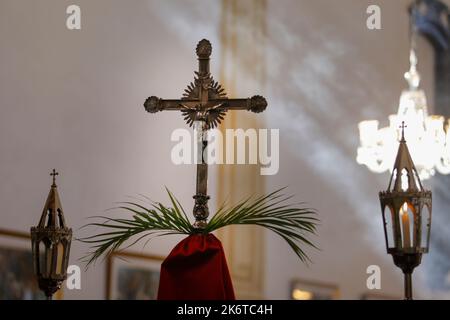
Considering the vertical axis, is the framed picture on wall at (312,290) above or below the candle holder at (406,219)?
below

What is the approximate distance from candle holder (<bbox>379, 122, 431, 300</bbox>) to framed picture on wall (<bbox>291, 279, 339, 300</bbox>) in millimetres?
7413

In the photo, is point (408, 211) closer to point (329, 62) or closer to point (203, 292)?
point (203, 292)

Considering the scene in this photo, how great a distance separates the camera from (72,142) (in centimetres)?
941

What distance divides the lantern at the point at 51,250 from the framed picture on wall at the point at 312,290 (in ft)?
24.0

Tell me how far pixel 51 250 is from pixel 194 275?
0.99 meters

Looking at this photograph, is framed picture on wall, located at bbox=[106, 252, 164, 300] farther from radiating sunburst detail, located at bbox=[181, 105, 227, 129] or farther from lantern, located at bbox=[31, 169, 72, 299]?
radiating sunburst detail, located at bbox=[181, 105, 227, 129]

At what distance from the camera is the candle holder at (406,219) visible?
4863 millimetres

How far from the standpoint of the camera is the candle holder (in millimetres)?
4863

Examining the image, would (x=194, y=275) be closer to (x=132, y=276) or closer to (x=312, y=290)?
(x=132, y=276)

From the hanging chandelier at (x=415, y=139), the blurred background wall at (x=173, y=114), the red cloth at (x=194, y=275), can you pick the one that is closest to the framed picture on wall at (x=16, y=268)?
the blurred background wall at (x=173, y=114)

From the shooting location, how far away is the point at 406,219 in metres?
4.88

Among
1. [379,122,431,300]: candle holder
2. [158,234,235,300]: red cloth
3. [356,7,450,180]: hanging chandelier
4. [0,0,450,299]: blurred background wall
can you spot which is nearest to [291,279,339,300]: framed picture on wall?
[0,0,450,299]: blurred background wall

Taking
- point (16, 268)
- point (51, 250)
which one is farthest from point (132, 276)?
point (51, 250)

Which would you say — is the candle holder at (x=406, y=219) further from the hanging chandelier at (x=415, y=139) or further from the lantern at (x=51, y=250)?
the hanging chandelier at (x=415, y=139)
